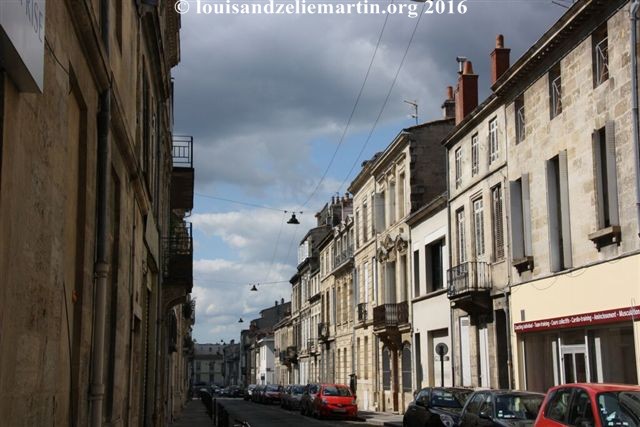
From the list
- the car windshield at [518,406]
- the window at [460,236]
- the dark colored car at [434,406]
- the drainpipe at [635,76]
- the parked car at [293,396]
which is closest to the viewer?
the car windshield at [518,406]

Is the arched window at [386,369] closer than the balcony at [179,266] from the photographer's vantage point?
No

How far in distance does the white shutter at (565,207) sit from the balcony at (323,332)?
127 ft

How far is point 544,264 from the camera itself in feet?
74.8

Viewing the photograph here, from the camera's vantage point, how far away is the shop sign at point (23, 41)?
4680 mm

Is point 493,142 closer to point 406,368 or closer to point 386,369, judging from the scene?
point 406,368

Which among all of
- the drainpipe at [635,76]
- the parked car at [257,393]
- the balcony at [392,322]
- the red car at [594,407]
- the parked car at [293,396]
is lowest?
the parked car at [257,393]

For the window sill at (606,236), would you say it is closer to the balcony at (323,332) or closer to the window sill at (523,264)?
the window sill at (523,264)

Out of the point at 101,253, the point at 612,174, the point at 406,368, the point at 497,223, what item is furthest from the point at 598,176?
the point at 406,368

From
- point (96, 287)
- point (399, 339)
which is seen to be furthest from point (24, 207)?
point (399, 339)

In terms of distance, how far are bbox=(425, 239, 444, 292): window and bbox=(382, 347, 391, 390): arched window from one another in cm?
749

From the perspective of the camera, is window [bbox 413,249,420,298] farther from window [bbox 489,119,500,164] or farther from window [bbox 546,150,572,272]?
window [bbox 546,150,572,272]

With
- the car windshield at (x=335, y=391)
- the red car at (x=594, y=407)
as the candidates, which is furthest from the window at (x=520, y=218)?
the car windshield at (x=335, y=391)

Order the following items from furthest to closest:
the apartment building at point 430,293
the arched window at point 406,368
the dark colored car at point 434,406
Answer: the arched window at point 406,368
the apartment building at point 430,293
the dark colored car at point 434,406

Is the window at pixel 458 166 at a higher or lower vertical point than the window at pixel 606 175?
higher
